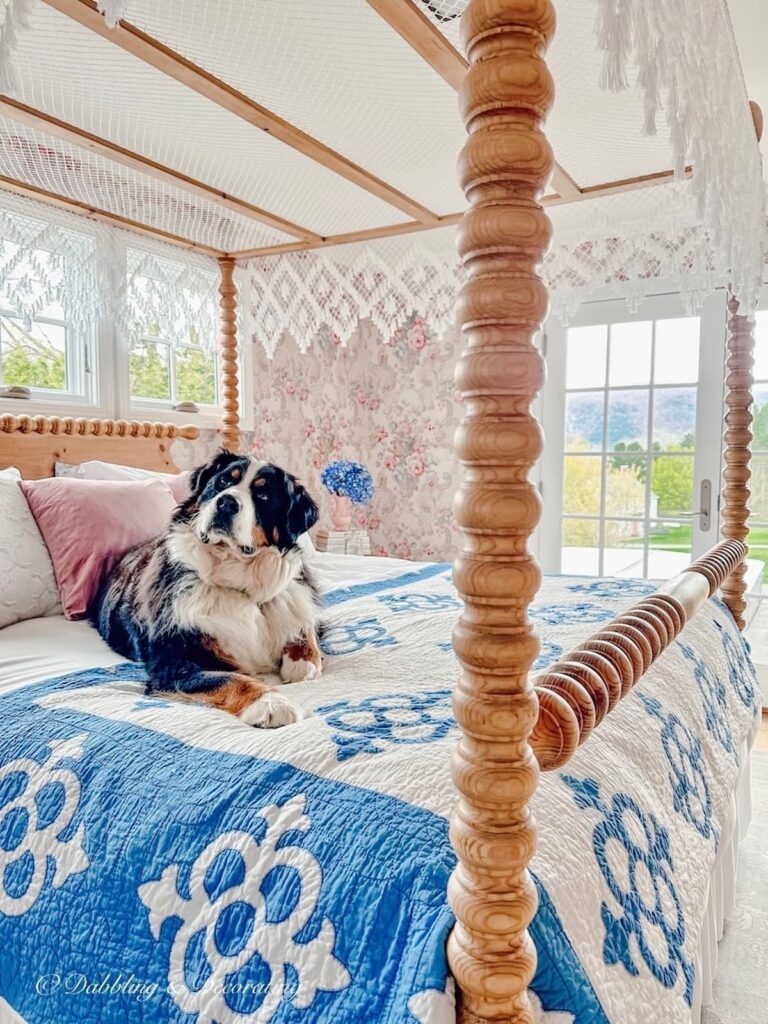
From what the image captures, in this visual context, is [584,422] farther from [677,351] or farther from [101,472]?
[101,472]

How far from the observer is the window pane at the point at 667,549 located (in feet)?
11.5

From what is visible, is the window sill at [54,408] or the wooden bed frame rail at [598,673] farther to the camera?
the window sill at [54,408]

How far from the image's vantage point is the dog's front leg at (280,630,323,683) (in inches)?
52.7

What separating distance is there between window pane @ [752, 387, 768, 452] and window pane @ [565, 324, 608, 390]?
0.73 meters

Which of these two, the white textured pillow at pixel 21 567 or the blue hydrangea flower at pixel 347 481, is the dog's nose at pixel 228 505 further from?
the blue hydrangea flower at pixel 347 481

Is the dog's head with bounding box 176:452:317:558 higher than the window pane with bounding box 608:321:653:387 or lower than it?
lower

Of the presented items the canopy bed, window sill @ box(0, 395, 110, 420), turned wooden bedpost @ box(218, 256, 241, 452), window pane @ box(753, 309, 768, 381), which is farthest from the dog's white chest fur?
window pane @ box(753, 309, 768, 381)

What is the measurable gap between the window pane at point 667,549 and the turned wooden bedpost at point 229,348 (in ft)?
6.96

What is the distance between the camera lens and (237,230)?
2414mm

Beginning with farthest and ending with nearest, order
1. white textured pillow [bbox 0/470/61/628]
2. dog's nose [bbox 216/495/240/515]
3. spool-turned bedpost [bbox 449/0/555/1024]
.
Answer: white textured pillow [bbox 0/470/61/628] < dog's nose [bbox 216/495/240/515] < spool-turned bedpost [bbox 449/0/555/1024]

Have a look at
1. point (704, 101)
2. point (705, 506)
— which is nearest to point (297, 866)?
point (704, 101)

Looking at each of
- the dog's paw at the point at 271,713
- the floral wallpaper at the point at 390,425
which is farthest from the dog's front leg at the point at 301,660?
the floral wallpaper at the point at 390,425

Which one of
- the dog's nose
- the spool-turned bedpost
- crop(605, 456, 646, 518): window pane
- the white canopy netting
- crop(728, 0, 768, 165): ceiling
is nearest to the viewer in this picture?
the spool-turned bedpost

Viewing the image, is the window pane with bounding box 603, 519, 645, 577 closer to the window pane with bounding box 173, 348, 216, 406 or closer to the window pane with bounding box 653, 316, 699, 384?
the window pane with bounding box 653, 316, 699, 384
